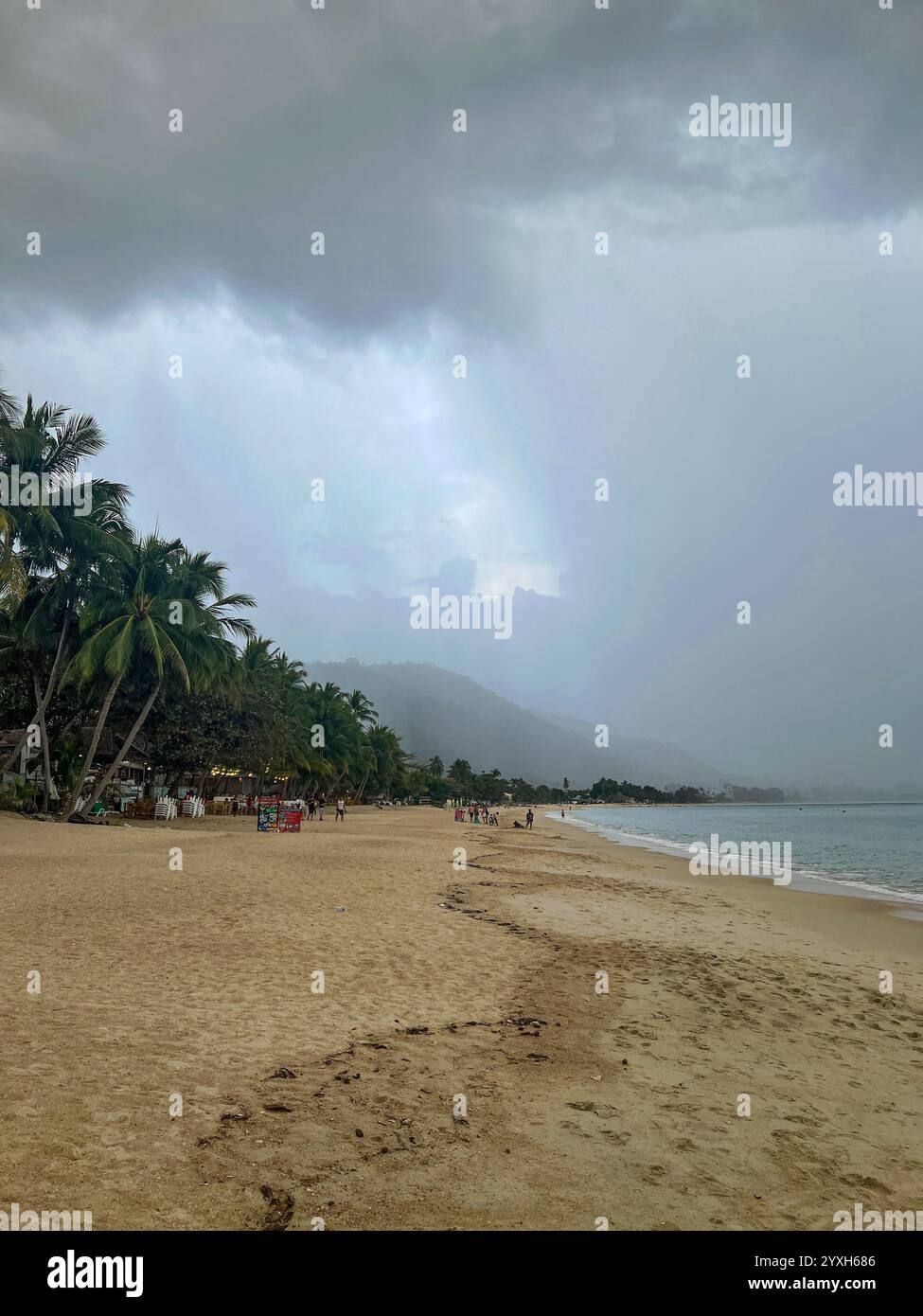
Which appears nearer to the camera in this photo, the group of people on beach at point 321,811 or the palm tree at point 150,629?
the palm tree at point 150,629

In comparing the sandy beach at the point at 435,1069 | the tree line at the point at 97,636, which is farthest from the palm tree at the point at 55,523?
the sandy beach at the point at 435,1069

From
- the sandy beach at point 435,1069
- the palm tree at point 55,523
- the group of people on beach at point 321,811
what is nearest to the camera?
the sandy beach at point 435,1069

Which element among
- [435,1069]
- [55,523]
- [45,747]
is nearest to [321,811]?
[45,747]

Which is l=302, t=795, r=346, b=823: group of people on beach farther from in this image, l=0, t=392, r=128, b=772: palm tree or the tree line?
l=0, t=392, r=128, b=772: palm tree

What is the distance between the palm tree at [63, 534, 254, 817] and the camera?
29.0 meters

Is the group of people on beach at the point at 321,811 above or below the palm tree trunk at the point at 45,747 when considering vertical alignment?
below

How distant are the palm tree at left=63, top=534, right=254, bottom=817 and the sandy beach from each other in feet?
59.4

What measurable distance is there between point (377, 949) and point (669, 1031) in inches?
165

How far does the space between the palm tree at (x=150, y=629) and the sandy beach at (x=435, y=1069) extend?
59.4 ft

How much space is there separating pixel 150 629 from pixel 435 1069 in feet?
89.4

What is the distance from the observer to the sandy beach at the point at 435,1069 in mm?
3922

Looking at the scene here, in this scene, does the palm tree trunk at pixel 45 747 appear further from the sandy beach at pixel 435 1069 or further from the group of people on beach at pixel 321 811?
the sandy beach at pixel 435 1069
